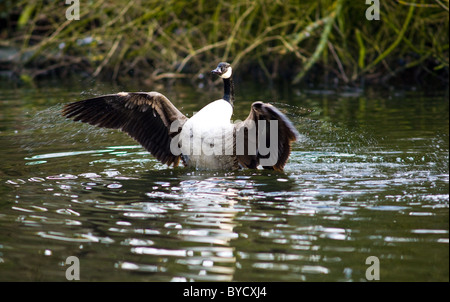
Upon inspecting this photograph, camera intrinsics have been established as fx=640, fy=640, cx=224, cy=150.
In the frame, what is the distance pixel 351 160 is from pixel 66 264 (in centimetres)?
355

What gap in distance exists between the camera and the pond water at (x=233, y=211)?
3.72m

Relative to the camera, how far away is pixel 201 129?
608 centimetres

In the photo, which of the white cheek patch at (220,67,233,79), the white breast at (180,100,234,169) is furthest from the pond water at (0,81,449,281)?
the white cheek patch at (220,67,233,79)

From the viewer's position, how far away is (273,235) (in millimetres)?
4203

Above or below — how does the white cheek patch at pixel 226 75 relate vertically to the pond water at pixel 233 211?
above

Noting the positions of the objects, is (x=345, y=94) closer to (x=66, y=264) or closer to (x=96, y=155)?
(x=96, y=155)

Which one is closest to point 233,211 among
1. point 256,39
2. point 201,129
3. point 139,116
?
point 201,129

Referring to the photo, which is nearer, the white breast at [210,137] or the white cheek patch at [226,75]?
the white breast at [210,137]

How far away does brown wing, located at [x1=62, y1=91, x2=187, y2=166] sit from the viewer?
21.7 ft

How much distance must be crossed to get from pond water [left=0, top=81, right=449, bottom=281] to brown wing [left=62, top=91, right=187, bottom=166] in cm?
27

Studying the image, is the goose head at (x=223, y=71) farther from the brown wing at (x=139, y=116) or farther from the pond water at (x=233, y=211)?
the pond water at (x=233, y=211)

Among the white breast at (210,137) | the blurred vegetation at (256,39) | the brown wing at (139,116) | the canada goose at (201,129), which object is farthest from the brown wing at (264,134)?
the blurred vegetation at (256,39)

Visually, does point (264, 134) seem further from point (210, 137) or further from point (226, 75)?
point (226, 75)

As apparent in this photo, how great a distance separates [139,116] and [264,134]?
1459 mm
